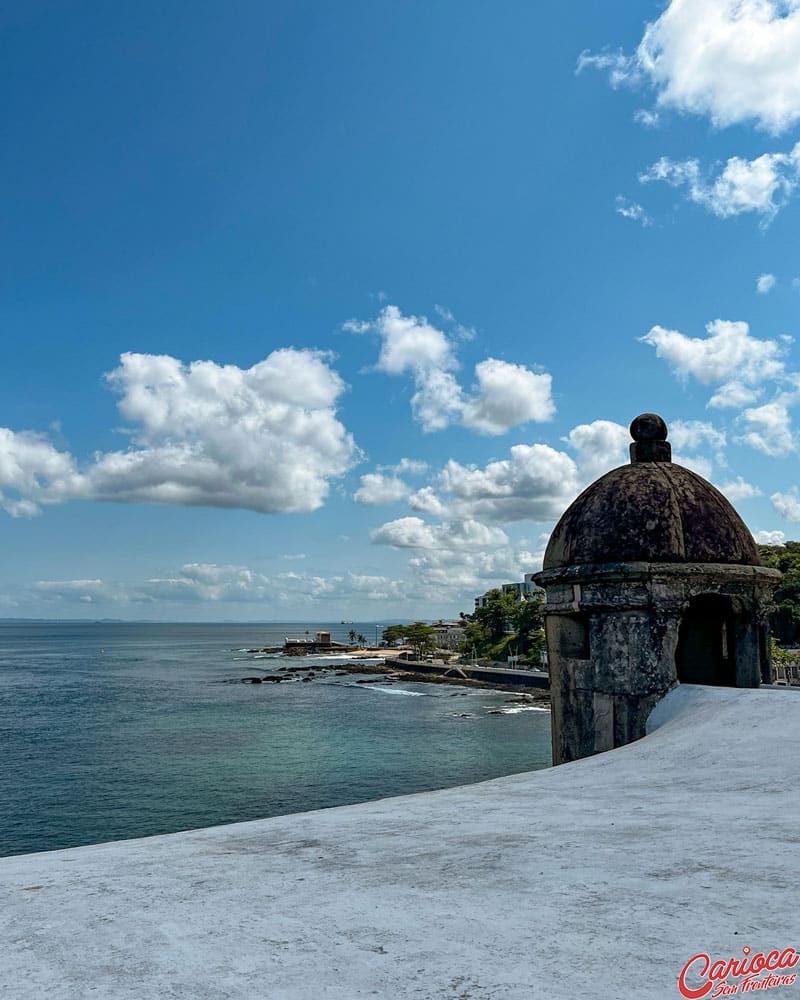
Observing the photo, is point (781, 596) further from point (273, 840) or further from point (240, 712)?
point (273, 840)

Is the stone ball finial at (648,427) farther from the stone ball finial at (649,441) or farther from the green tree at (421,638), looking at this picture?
the green tree at (421,638)

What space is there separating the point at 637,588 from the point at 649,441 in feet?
7.86

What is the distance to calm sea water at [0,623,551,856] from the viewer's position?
22.9 m

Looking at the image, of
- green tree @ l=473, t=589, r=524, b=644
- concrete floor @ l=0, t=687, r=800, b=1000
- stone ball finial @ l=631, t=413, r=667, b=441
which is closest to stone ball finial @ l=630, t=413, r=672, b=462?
stone ball finial @ l=631, t=413, r=667, b=441

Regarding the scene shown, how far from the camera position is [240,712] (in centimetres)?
4588

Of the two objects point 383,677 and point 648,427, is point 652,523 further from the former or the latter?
point 383,677

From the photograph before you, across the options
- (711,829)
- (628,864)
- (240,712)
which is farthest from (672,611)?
(240,712)

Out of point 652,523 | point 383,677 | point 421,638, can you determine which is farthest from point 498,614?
point 652,523

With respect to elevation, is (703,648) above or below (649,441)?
below

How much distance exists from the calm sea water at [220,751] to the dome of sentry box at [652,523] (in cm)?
1638

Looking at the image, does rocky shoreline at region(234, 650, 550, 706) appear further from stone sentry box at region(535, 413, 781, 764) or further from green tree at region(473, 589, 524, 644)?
stone sentry box at region(535, 413, 781, 764)

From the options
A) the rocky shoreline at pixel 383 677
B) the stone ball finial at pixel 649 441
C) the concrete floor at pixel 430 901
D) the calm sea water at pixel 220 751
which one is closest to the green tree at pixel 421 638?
the rocky shoreline at pixel 383 677

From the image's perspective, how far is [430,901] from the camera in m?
2.89

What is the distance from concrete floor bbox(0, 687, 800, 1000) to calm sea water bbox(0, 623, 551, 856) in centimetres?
1864
